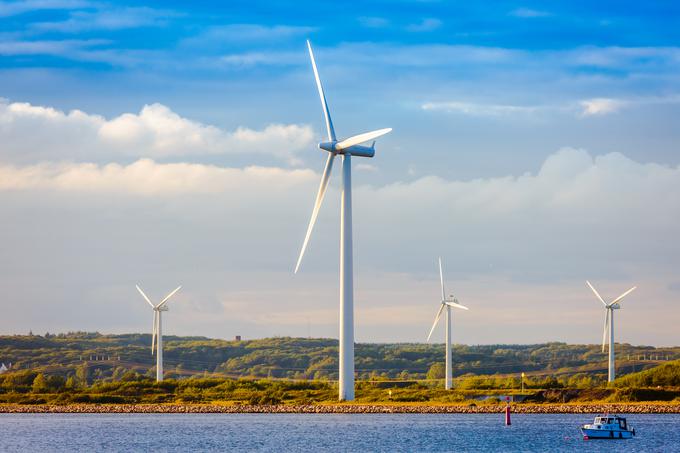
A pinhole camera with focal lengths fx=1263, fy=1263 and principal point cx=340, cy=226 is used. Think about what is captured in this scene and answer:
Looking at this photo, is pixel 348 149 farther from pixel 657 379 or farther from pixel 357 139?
pixel 657 379

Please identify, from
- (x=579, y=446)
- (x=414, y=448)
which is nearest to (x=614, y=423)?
(x=579, y=446)

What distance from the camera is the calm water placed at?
11050 centimetres

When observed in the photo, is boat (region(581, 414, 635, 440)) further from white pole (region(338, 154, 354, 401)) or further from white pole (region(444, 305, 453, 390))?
white pole (region(444, 305, 453, 390))

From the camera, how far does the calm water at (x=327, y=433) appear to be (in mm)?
110500

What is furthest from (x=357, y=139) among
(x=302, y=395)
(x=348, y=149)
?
(x=302, y=395)

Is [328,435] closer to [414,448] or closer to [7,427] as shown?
[414,448]

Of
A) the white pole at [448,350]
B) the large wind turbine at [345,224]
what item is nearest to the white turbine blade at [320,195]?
the large wind turbine at [345,224]

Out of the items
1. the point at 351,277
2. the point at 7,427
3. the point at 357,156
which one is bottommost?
the point at 7,427

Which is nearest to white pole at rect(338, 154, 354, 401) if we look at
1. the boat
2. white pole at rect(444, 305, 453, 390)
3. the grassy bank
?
the grassy bank

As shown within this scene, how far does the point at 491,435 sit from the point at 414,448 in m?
15.6

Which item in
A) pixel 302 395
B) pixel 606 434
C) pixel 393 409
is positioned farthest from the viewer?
pixel 302 395

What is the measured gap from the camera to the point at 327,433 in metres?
124

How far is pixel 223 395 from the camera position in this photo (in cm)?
18200

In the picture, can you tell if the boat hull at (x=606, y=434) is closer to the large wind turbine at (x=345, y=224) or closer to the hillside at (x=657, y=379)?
the large wind turbine at (x=345, y=224)
